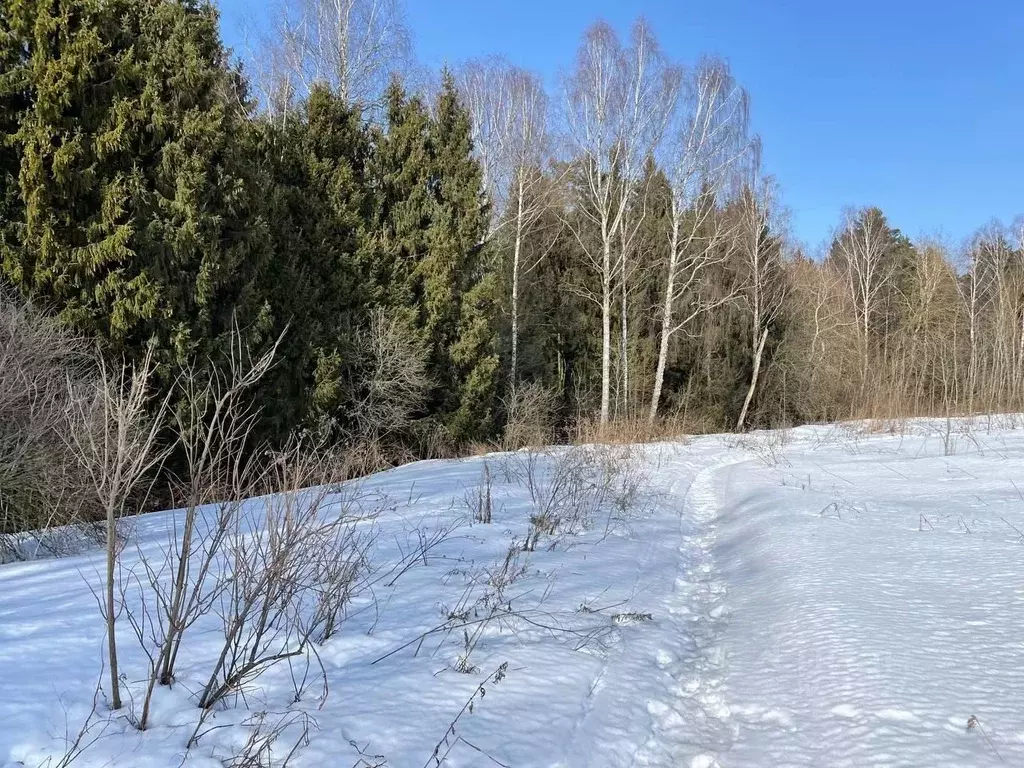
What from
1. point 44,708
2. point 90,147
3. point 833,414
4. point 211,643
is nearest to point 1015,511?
point 211,643

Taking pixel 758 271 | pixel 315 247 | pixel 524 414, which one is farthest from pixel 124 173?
pixel 758 271

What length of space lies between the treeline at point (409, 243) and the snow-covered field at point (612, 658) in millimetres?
1367

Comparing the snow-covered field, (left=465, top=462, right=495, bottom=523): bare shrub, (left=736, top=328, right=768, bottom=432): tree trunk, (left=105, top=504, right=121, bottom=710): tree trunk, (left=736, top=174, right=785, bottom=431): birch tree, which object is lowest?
the snow-covered field

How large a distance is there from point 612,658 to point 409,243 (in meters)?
13.8

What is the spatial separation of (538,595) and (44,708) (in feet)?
8.51

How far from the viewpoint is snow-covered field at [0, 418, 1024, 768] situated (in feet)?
7.35

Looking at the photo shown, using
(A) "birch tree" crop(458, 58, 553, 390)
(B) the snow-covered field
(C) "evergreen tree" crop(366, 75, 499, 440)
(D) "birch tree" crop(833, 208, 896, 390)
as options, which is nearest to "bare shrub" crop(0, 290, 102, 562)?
(B) the snow-covered field

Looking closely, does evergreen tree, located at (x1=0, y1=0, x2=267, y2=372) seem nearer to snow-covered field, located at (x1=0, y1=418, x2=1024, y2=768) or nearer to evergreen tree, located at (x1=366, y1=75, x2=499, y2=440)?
evergreen tree, located at (x1=366, y1=75, x2=499, y2=440)

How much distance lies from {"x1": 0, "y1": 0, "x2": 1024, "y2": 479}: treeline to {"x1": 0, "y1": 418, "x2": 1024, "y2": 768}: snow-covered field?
1367 mm

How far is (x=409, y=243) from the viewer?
51.5 ft

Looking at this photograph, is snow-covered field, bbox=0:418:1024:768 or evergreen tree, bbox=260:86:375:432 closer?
snow-covered field, bbox=0:418:1024:768

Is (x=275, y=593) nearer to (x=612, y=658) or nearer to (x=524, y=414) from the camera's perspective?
(x=612, y=658)

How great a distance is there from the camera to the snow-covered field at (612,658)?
2.24m

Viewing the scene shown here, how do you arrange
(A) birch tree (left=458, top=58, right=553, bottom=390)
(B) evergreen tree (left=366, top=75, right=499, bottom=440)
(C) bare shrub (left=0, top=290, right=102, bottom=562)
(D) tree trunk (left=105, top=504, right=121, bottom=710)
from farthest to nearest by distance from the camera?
(A) birch tree (left=458, top=58, right=553, bottom=390), (B) evergreen tree (left=366, top=75, right=499, bottom=440), (C) bare shrub (left=0, top=290, right=102, bottom=562), (D) tree trunk (left=105, top=504, right=121, bottom=710)
